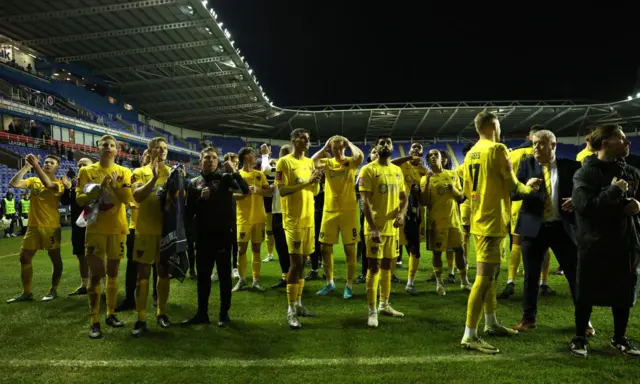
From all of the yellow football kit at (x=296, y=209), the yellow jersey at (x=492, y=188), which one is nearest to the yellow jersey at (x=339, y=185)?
the yellow football kit at (x=296, y=209)

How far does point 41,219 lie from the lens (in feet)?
19.6

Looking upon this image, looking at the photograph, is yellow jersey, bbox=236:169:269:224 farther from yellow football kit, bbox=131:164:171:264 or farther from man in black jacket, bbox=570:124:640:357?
man in black jacket, bbox=570:124:640:357

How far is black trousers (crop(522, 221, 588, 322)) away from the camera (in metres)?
4.16

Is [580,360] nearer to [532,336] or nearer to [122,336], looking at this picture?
[532,336]

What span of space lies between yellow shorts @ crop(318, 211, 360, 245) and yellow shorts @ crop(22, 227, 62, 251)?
4.06 meters

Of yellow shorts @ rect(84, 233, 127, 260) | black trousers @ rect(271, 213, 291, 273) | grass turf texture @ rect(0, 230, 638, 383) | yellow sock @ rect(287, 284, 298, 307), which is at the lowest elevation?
grass turf texture @ rect(0, 230, 638, 383)

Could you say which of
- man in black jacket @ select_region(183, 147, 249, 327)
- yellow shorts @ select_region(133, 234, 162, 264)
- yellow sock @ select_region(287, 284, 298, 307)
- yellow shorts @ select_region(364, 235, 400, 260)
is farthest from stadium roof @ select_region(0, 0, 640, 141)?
yellow shorts @ select_region(364, 235, 400, 260)

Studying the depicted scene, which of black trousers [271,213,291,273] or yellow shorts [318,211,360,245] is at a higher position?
yellow shorts [318,211,360,245]

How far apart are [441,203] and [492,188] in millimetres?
2298

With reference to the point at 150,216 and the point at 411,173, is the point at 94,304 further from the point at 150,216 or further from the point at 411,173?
the point at 411,173

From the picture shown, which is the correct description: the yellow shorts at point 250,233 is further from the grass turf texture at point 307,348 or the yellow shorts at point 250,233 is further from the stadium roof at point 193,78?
the stadium roof at point 193,78

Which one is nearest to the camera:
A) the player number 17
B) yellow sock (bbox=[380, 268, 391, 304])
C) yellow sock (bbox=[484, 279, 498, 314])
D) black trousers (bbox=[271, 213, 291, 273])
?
the player number 17

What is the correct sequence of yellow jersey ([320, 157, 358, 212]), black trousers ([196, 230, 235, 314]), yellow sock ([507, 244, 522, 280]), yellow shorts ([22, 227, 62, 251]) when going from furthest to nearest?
1. yellow shorts ([22, 227, 62, 251])
2. yellow sock ([507, 244, 522, 280])
3. yellow jersey ([320, 157, 358, 212])
4. black trousers ([196, 230, 235, 314])

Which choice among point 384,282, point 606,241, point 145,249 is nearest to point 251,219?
point 145,249
